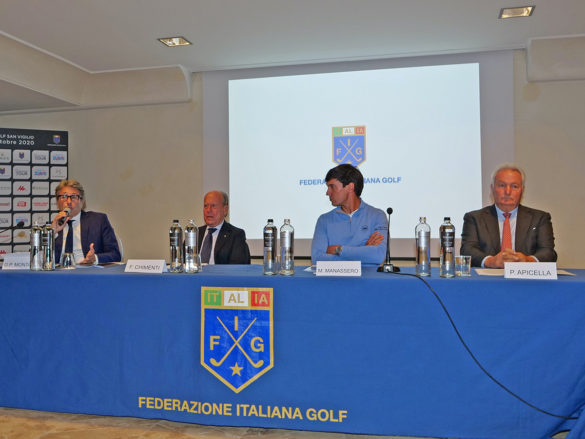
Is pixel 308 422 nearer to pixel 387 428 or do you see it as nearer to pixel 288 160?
pixel 387 428

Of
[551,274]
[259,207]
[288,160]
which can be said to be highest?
[288,160]

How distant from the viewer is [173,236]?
247 centimetres

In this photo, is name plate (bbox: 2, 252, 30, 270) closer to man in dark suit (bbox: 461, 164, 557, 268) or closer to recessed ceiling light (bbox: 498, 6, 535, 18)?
man in dark suit (bbox: 461, 164, 557, 268)

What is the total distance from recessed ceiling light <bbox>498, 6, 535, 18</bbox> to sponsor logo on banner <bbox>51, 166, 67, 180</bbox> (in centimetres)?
459

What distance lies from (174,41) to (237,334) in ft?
10.2

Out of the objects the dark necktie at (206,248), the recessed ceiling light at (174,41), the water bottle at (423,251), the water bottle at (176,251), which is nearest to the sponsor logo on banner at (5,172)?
the recessed ceiling light at (174,41)

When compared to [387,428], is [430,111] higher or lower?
higher

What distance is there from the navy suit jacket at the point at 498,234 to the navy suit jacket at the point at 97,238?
2292mm

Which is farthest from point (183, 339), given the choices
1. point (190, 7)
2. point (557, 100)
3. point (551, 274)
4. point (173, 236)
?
point (557, 100)

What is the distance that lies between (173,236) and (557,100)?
3.73 m

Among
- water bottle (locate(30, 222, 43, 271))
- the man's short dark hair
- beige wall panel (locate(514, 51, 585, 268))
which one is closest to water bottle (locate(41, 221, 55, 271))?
water bottle (locate(30, 222, 43, 271))

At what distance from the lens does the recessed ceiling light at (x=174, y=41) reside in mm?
4168

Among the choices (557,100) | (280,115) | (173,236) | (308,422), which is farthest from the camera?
(280,115)

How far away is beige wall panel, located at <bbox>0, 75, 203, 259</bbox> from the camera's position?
5117 mm
